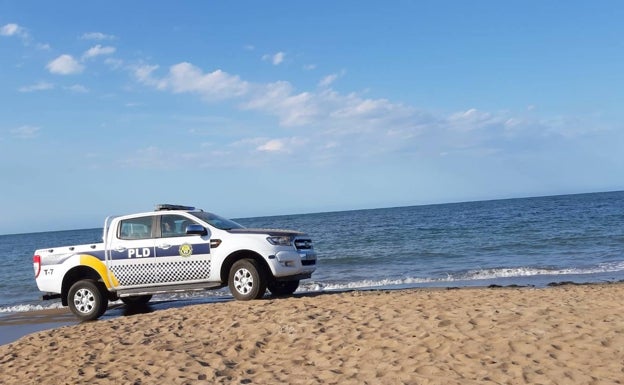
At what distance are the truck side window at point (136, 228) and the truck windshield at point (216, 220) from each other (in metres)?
0.85

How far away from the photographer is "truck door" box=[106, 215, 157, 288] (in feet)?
34.1

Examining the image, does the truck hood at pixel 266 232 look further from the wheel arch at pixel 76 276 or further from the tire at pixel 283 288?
the wheel arch at pixel 76 276

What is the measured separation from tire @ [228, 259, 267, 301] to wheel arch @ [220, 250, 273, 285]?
12 centimetres

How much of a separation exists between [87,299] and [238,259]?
294 cm

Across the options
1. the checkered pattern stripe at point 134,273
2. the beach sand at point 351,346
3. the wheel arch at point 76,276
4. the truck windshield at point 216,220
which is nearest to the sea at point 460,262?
the wheel arch at point 76,276

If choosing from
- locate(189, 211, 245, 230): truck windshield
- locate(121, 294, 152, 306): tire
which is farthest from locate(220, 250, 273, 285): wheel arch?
locate(121, 294, 152, 306): tire

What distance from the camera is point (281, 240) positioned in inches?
407

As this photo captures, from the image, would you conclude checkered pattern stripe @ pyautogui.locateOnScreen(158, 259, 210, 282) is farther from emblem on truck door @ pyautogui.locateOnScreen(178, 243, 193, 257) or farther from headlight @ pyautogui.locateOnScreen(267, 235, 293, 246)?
headlight @ pyautogui.locateOnScreen(267, 235, 293, 246)

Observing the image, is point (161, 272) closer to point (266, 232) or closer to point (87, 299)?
point (87, 299)

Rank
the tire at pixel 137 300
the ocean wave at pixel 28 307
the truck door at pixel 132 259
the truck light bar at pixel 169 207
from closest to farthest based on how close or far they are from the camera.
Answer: the truck door at pixel 132 259, the truck light bar at pixel 169 207, the tire at pixel 137 300, the ocean wave at pixel 28 307

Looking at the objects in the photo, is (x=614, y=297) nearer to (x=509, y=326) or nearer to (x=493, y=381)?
(x=509, y=326)

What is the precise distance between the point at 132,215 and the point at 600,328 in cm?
796

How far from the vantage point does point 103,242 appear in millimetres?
10516

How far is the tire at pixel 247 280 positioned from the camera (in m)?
10.1
